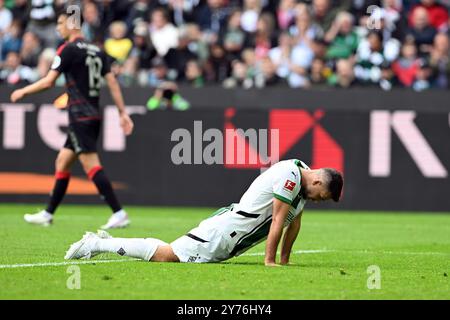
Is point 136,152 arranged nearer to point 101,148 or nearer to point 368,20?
point 101,148

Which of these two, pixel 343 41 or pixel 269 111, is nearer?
pixel 269 111

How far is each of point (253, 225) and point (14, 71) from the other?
39.6ft

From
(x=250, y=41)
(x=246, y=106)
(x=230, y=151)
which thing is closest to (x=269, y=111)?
(x=246, y=106)

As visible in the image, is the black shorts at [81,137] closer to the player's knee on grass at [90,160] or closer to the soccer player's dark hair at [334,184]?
the player's knee on grass at [90,160]

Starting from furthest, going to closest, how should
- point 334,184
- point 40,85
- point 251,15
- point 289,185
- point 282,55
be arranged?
1. point 251,15
2. point 282,55
3. point 40,85
4. point 289,185
5. point 334,184

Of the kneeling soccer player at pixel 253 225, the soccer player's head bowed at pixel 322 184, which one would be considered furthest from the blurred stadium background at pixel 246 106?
the soccer player's head bowed at pixel 322 184

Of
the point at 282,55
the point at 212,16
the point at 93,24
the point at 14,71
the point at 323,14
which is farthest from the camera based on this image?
the point at 212,16

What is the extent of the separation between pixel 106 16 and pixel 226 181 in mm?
5234

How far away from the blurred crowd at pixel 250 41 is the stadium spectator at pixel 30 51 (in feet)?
0.06

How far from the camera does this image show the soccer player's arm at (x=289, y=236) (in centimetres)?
1005

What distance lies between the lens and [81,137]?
47.2 ft

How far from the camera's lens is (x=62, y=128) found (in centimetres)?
1927

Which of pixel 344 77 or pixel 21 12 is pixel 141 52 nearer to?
pixel 21 12
